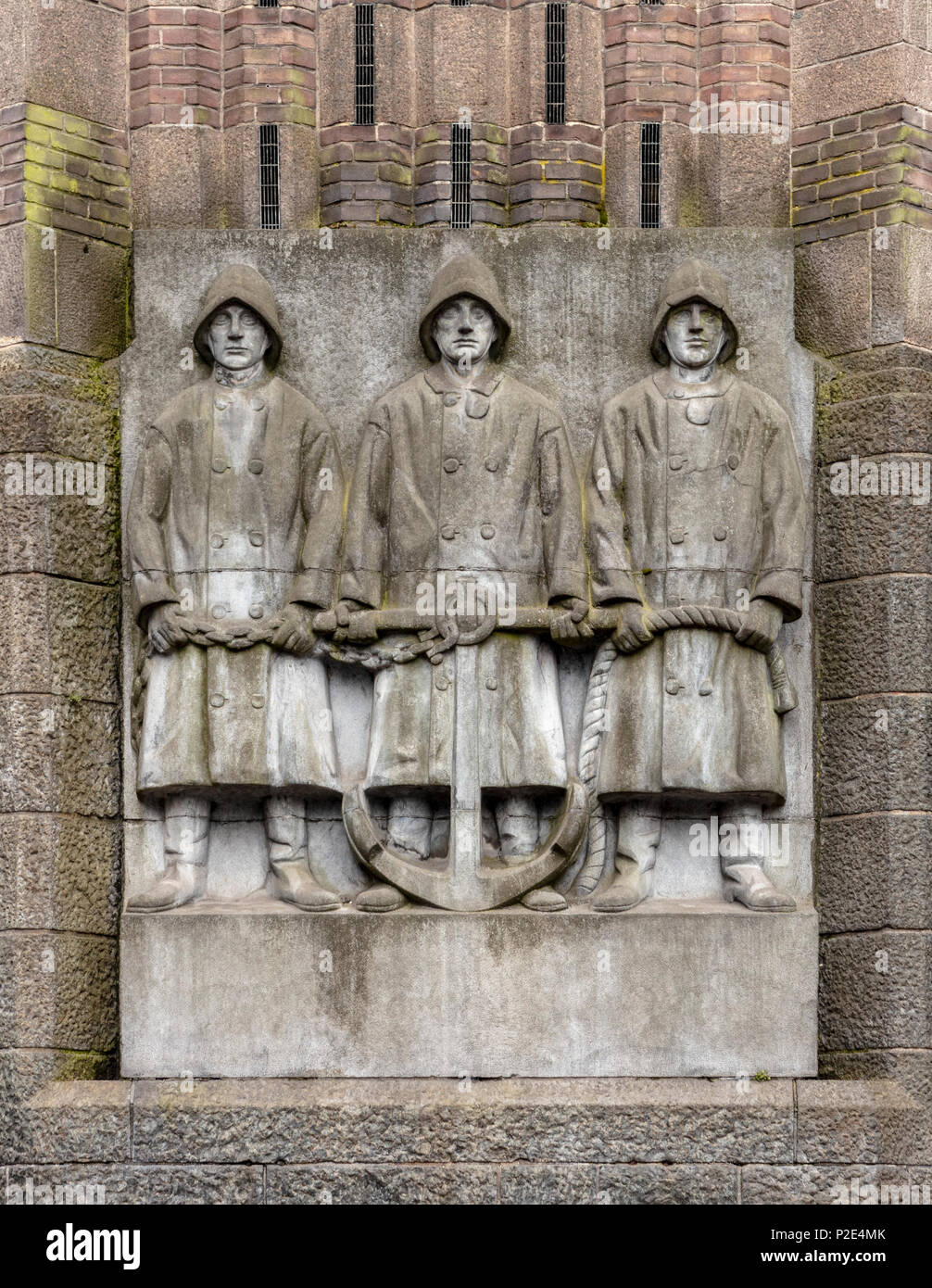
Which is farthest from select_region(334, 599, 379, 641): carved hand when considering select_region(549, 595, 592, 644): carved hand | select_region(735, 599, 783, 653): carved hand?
select_region(735, 599, 783, 653): carved hand

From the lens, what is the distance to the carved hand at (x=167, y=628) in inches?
545

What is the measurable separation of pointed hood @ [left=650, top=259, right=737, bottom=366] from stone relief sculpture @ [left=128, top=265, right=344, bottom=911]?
5.54 feet

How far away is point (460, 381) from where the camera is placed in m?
14.1

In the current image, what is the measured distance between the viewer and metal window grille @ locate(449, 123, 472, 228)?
47.8 feet

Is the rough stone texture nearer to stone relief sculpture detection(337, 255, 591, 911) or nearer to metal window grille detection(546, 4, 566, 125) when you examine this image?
stone relief sculpture detection(337, 255, 591, 911)

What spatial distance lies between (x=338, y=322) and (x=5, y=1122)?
4215 millimetres

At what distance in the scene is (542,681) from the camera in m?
13.9

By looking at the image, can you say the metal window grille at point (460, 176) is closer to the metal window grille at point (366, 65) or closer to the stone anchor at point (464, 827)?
the metal window grille at point (366, 65)

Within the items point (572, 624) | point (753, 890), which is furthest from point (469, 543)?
point (753, 890)

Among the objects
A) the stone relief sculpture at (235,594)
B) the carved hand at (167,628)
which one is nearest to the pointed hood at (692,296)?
the stone relief sculpture at (235,594)

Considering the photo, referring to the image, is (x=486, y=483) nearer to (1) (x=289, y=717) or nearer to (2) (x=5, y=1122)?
(1) (x=289, y=717)

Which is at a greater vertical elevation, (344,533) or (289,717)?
(344,533)

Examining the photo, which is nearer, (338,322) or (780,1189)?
(780,1189)
